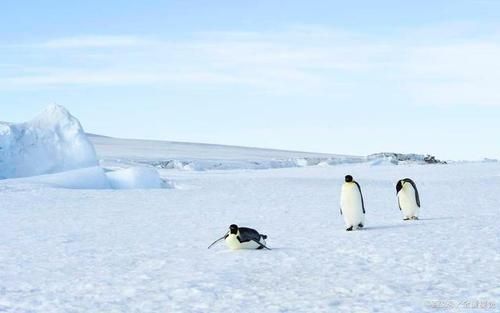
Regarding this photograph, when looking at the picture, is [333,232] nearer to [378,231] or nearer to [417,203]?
[378,231]

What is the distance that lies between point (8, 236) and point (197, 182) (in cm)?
1238

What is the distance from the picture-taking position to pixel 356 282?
4.53 m

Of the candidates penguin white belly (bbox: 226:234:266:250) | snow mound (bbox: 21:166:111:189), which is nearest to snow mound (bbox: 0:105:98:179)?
snow mound (bbox: 21:166:111:189)

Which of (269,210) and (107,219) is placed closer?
(107,219)

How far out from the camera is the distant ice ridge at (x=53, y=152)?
17.7 metres

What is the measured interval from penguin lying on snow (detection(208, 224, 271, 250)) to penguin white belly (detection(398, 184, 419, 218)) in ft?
9.71

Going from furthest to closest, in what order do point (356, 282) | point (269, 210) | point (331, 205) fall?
point (331, 205), point (269, 210), point (356, 282)

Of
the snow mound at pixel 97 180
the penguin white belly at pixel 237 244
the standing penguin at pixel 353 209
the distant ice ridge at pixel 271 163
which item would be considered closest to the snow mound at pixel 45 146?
the snow mound at pixel 97 180

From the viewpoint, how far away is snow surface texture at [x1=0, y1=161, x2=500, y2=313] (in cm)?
407

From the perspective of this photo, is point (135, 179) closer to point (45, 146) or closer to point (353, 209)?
point (45, 146)

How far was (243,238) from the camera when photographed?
611cm

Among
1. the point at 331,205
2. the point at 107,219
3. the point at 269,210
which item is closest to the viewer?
the point at 107,219

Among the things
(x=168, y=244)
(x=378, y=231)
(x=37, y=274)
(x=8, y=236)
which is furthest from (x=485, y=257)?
(x=8, y=236)

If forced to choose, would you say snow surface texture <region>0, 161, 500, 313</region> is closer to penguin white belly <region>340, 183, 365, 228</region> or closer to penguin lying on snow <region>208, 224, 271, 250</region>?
penguin lying on snow <region>208, 224, 271, 250</region>
